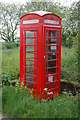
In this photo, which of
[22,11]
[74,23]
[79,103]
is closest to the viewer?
[79,103]

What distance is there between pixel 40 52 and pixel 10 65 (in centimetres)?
324

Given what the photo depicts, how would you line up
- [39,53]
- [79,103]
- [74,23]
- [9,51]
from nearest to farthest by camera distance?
[79,103], [39,53], [74,23], [9,51]

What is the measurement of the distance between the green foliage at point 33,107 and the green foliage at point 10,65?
50.3 inches

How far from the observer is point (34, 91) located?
5.01 meters

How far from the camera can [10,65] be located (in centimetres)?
781

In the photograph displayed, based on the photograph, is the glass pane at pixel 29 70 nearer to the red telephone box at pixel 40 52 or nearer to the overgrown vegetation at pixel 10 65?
the red telephone box at pixel 40 52

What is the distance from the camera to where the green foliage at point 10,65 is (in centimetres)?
633

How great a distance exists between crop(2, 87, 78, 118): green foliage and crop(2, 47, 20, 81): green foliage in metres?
1.28

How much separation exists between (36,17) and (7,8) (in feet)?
24.3

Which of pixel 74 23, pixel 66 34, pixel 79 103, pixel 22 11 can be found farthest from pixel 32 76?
pixel 22 11

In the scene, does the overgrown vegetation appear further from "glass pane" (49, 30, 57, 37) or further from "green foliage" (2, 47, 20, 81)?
"glass pane" (49, 30, 57, 37)

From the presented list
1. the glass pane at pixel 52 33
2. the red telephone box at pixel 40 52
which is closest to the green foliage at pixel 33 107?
the red telephone box at pixel 40 52

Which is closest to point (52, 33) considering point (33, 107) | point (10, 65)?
point (33, 107)

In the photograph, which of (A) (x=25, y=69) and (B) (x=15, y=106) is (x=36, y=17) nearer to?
(A) (x=25, y=69)
